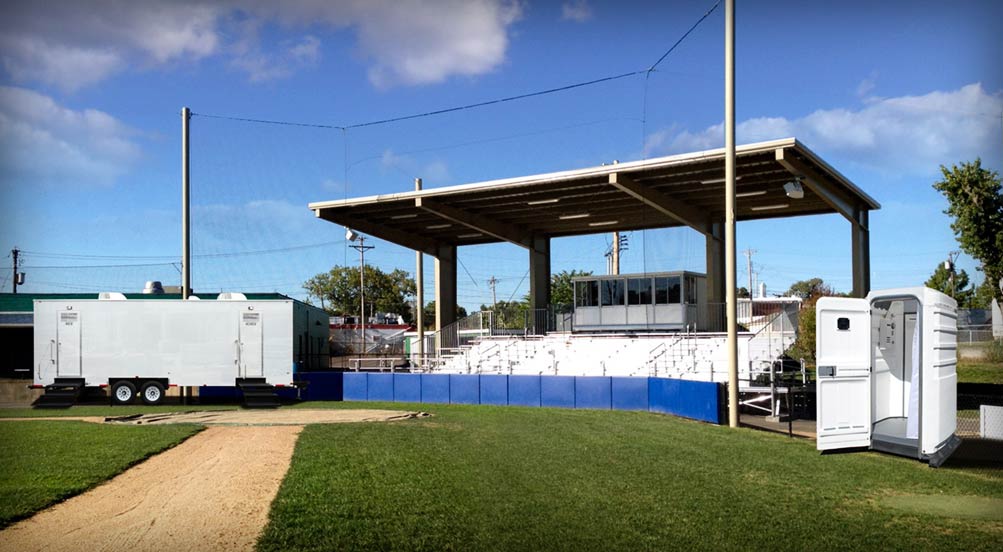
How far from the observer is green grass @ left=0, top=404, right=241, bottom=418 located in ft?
83.0

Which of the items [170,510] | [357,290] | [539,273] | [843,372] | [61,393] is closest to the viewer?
[170,510]

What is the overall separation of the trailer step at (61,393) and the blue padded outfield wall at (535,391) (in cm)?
727

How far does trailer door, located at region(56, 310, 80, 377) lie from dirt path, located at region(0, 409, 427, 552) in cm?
1355

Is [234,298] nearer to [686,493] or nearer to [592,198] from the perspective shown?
[592,198]

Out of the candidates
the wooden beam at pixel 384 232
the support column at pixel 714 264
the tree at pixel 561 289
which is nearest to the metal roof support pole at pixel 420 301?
the wooden beam at pixel 384 232

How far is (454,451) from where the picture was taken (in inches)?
594

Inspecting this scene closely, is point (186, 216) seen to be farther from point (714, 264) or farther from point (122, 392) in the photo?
point (714, 264)

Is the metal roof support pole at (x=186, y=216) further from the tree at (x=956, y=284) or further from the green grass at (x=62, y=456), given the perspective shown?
the tree at (x=956, y=284)

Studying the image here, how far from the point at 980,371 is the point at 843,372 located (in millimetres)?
24399

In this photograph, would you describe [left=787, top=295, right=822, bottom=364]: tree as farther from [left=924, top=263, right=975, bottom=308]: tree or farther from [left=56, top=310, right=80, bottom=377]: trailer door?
[left=56, top=310, right=80, bottom=377]: trailer door

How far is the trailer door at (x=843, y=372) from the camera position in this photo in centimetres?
1389

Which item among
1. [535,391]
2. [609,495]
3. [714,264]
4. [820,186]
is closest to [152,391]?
[535,391]

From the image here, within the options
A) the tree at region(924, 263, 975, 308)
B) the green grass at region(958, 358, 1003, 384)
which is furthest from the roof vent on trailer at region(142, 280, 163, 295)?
the tree at region(924, 263, 975, 308)

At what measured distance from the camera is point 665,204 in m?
32.6
